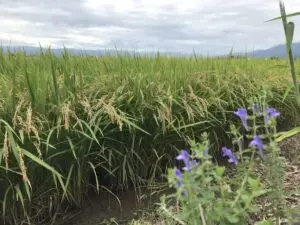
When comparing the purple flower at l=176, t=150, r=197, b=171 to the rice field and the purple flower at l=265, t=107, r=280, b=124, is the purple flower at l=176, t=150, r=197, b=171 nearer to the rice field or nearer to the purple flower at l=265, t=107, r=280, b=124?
the purple flower at l=265, t=107, r=280, b=124

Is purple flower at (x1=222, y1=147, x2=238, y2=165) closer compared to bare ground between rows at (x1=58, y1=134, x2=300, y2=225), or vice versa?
purple flower at (x1=222, y1=147, x2=238, y2=165)

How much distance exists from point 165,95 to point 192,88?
35cm

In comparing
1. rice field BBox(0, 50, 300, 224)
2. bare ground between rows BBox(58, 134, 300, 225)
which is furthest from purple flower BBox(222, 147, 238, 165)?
bare ground between rows BBox(58, 134, 300, 225)

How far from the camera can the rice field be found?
2309 millimetres

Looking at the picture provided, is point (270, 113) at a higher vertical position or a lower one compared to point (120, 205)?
higher

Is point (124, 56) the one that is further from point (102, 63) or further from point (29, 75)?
point (29, 75)

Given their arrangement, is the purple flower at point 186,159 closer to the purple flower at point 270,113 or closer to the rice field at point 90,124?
the purple flower at point 270,113

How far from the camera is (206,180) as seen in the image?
122 cm

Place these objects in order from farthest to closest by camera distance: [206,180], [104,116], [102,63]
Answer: [102,63]
[104,116]
[206,180]

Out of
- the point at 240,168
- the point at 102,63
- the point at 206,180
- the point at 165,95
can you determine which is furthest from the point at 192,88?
the point at 206,180

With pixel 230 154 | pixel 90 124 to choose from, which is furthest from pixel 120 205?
pixel 230 154

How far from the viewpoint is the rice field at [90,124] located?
231 cm

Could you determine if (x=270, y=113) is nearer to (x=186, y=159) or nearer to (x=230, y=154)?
(x=230, y=154)

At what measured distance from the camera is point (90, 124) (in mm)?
2393
